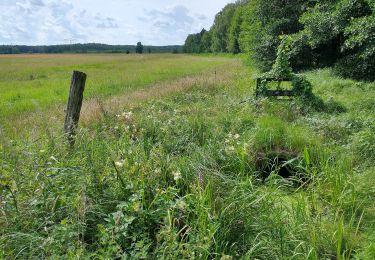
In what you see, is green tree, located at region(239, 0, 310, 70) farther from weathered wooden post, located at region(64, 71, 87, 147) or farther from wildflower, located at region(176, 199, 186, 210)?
wildflower, located at region(176, 199, 186, 210)

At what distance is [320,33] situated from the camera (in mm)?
14797

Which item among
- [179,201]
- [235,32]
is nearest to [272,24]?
[179,201]

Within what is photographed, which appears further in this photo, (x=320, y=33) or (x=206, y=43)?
(x=206, y=43)

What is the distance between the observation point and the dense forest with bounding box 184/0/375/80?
12.2m

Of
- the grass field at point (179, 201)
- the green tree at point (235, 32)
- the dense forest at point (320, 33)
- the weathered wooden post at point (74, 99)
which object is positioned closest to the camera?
the grass field at point (179, 201)

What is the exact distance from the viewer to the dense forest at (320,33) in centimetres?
1223

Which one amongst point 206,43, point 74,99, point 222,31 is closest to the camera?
point 74,99

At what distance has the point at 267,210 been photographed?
3309 millimetres

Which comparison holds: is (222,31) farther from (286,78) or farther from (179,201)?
(179,201)

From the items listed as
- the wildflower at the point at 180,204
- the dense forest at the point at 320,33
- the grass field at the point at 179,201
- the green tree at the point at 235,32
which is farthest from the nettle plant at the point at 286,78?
the green tree at the point at 235,32

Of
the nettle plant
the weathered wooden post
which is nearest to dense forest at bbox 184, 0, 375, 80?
the nettle plant

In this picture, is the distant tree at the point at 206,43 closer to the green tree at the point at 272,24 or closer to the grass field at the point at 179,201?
the green tree at the point at 272,24

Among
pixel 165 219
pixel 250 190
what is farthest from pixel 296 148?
pixel 165 219

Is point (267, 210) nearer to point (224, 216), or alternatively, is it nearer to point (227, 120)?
point (224, 216)
